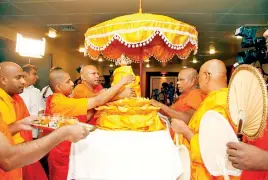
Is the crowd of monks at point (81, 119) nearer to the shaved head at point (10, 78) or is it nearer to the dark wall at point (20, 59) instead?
the shaved head at point (10, 78)

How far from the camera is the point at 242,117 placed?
Answer: 1074 mm

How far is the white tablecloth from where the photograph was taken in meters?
1.79

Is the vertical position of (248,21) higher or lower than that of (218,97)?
higher

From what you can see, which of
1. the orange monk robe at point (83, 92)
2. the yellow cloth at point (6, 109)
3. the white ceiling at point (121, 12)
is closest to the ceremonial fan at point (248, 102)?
the yellow cloth at point (6, 109)

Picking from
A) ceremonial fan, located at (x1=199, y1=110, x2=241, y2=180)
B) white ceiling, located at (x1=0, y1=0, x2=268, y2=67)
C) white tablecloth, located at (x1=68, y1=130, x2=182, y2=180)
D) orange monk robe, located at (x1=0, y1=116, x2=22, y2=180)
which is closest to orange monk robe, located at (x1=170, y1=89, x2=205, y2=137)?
white tablecloth, located at (x1=68, y1=130, x2=182, y2=180)

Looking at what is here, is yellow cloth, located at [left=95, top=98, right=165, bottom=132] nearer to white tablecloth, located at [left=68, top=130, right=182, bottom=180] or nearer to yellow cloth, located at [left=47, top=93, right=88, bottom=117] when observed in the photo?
white tablecloth, located at [left=68, top=130, right=182, bottom=180]

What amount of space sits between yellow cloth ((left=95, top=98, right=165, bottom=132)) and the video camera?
82cm

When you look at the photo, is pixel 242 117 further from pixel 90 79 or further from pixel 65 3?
pixel 65 3

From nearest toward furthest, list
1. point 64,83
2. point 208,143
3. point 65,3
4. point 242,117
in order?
point 242,117
point 208,143
point 64,83
point 65,3

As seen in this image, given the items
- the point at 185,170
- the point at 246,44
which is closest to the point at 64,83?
the point at 185,170

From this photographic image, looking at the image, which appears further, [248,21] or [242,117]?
[248,21]

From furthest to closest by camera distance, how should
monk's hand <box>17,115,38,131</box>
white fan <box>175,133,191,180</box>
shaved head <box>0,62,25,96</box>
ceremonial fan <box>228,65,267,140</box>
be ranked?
shaved head <box>0,62,25,96</box>, monk's hand <box>17,115,38,131</box>, white fan <box>175,133,191,180</box>, ceremonial fan <box>228,65,267,140</box>

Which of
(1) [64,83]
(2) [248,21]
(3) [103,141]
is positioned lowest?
(3) [103,141]

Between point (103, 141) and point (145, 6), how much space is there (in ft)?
10.5
